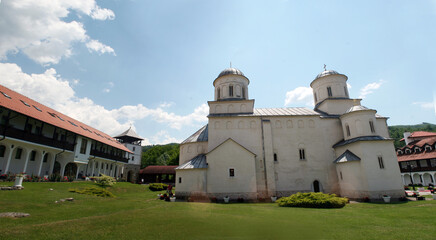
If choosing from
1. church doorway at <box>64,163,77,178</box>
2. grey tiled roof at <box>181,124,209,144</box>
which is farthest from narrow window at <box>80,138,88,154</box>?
grey tiled roof at <box>181,124,209,144</box>

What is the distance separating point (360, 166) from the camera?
17719 mm

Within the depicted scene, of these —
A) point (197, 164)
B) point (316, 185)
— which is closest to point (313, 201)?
point (316, 185)

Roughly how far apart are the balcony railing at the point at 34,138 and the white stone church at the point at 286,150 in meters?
14.1

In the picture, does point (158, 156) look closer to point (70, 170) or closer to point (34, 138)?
point (70, 170)

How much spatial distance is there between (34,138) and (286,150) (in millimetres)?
25309

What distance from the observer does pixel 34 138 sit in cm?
2005

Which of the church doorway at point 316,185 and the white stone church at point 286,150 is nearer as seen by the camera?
the white stone church at point 286,150

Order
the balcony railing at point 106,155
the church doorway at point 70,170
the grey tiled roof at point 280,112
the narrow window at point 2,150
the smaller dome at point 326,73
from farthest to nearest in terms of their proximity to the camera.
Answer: the balcony railing at point 106,155 < the church doorway at point 70,170 < the smaller dome at point 326,73 < the grey tiled roof at point 280,112 < the narrow window at point 2,150

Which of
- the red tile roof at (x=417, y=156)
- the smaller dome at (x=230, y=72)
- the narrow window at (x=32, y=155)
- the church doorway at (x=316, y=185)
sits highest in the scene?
the smaller dome at (x=230, y=72)

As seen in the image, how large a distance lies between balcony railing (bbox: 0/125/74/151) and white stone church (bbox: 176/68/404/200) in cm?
1409

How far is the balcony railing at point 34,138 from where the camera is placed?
58.2ft

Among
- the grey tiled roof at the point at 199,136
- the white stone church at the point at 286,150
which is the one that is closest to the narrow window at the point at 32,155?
the white stone church at the point at 286,150

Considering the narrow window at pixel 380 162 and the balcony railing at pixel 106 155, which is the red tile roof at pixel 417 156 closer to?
the narrow window at pixel 380 162

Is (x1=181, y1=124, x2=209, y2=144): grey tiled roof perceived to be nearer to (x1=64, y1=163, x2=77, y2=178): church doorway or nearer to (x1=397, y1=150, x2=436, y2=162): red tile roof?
(x1=64, y1=163, x2=77, y2=178): church doorway
